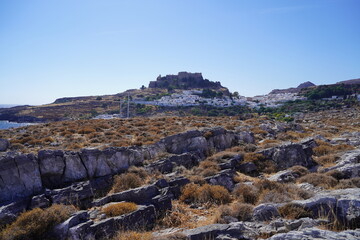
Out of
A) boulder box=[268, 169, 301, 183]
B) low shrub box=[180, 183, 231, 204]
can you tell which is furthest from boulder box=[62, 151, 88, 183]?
boulder box=[268, 169, 301, 183]

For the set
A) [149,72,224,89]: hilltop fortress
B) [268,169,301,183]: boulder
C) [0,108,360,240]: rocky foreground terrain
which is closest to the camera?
[0,108,360,240]: rocky foreground terrain

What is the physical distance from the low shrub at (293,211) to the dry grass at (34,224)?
21.5ft

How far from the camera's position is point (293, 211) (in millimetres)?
6285

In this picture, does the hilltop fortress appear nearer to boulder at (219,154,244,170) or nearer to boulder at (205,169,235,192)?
boulder at (219,154,244,170)

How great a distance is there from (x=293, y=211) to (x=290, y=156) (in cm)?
782

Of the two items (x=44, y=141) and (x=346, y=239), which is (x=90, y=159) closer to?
(x=44, y=141)

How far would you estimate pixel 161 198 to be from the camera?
26.6 feet

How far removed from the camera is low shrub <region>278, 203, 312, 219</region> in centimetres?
614

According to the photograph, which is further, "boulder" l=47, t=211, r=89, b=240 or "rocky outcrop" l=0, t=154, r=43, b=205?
"rocky outcrop" l=0, t=154, r=43, b=205

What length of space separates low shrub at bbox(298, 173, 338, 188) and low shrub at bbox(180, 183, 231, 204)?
403 cm

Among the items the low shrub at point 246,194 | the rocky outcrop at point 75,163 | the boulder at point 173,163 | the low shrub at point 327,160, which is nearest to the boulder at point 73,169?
the rocky outcrop at point 75,163

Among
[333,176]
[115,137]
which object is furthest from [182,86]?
[333,176]

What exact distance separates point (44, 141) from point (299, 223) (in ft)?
54.5

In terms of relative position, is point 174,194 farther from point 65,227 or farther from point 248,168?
point 248,168
